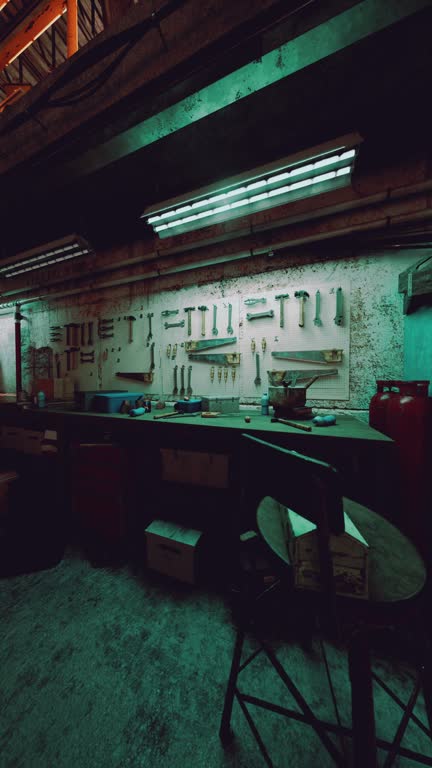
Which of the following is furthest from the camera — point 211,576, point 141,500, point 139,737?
point 141,500

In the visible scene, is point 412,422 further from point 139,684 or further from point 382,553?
point 139,684

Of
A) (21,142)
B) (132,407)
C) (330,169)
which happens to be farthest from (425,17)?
(132,407)

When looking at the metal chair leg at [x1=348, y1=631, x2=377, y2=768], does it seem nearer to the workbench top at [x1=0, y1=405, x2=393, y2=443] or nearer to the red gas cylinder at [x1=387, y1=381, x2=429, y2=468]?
the workbench top at [x1=0, y1=405, x2=393, y2=443]

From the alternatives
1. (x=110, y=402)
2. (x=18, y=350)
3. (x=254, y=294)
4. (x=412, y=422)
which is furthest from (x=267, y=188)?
(x=18, y=350)

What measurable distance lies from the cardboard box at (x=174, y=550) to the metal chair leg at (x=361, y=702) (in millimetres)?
1256

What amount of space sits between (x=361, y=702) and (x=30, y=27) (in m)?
4.57

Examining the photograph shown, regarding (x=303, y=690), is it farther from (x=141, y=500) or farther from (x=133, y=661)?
(x=141, y=500)

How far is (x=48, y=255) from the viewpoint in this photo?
3.01 m

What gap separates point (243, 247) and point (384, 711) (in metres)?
3.32

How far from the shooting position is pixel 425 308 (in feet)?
5.56

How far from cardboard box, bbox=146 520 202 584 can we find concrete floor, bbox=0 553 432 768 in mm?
139

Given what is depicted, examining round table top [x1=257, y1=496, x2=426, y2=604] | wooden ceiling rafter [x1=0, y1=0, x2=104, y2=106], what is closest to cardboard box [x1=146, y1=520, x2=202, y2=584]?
round table top [x1=257, y1=496, x2=426, y2=604]

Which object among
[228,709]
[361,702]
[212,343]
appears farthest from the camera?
[212,343]

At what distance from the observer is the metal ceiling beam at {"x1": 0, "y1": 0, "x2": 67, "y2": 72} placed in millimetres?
2055
